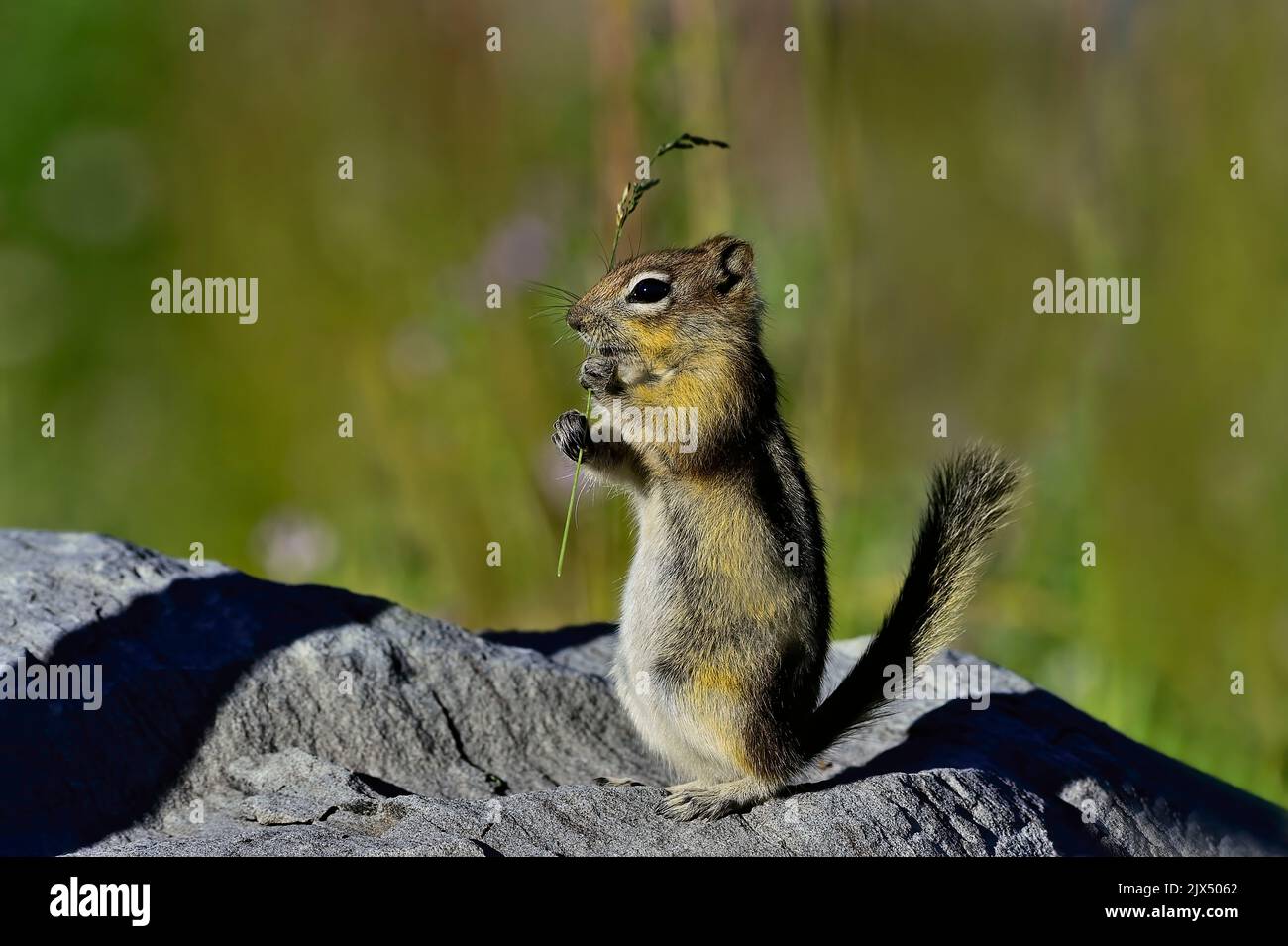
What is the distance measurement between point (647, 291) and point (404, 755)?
6.41ft

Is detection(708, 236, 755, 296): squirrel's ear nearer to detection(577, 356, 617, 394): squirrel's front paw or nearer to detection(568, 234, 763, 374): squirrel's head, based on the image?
detection(568, 234, 763, 374): squirrel's head

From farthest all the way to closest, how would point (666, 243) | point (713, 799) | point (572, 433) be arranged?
point (666, 243)
point (572, 433)
point (713, 799)

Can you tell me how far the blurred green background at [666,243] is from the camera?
8430 millimetres

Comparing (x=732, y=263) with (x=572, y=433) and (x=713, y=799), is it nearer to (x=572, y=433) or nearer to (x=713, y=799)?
(x=572, y=433)

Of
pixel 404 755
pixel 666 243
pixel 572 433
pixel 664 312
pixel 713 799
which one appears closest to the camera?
pixel 713 799

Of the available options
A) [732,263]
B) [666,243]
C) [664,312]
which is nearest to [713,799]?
[664,312]

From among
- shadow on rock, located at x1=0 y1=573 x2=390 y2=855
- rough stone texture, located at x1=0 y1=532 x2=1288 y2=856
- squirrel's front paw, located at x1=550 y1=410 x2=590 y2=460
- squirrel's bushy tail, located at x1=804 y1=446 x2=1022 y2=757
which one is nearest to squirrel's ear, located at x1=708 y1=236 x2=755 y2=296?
squirrel's front paw, located at x1=550 y1=410 x2=590 y2=460

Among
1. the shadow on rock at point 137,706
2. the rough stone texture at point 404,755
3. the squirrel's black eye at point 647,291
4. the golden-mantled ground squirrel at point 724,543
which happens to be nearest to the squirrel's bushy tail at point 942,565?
the golden-mantled ground squirrel at point 724,543

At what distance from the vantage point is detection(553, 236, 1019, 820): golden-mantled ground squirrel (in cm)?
545

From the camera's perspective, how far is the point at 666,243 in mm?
8766

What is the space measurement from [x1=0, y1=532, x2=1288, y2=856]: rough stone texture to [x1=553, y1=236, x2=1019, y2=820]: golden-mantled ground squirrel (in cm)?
25

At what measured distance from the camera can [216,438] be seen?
31.0 feet

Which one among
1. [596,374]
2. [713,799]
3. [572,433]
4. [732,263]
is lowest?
[713,799]

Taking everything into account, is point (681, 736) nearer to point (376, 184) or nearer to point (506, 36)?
point (376, 184)
